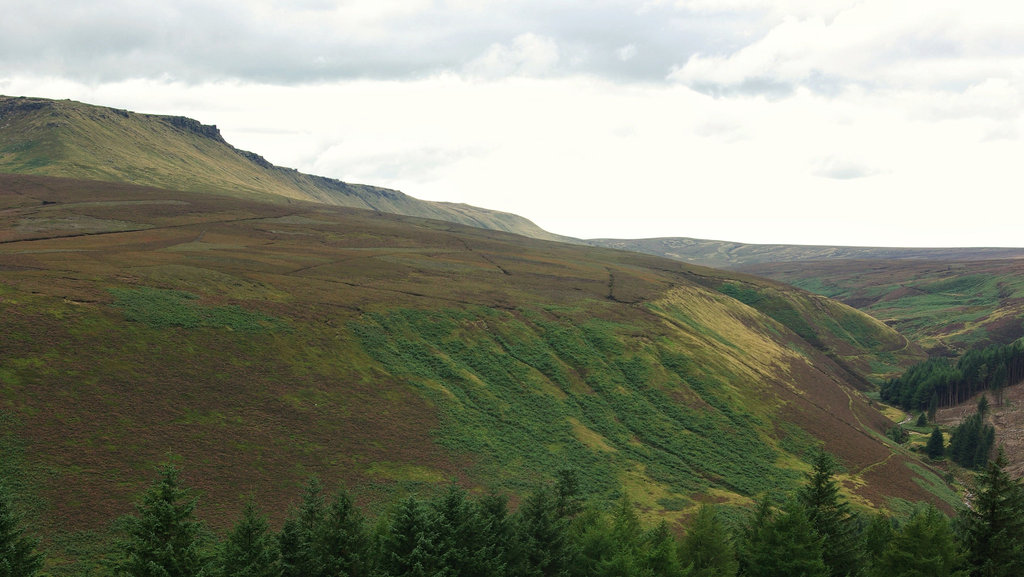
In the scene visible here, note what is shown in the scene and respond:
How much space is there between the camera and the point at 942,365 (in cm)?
13562

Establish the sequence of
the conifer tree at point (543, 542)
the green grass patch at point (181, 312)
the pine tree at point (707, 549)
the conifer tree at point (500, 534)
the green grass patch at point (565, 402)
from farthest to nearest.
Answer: the green grass patch at point (565, 402) < the green grass patch at point (181, 312) < the pine tree at point (707, 549) < the conifer tree at point (543, 542) < the conifer tree at point (500, 534)

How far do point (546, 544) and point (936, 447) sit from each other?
86.9 m

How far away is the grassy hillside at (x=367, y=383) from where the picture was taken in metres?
46.1

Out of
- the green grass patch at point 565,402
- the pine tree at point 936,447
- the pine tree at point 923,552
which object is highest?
the pine tree at point 923,552

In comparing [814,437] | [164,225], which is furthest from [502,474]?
[164,225]

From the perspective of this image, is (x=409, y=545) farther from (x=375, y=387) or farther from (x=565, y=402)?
(x=565, y=402)

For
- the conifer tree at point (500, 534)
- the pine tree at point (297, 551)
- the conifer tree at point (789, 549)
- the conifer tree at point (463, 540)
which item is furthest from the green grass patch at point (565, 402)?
the pine tree at point (297, 551)

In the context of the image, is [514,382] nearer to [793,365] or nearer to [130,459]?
[130,459]

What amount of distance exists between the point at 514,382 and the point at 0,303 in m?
56.0

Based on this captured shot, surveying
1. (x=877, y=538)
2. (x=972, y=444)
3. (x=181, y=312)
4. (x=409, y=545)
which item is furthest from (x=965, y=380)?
(x=181, y=312)

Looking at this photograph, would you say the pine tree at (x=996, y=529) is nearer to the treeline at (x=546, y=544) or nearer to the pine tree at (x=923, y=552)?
the treeline at (x=546, y=544)

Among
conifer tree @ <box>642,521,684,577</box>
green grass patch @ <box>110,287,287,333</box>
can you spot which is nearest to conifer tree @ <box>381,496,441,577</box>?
conifer tree @ <box>642,521,684,577</box>

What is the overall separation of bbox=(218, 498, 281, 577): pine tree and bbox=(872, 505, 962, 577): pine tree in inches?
1262

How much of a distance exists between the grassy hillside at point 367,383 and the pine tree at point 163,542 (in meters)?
14.4
